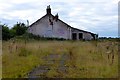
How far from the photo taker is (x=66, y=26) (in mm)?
51781

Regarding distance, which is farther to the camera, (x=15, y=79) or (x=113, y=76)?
(x=113, y=76)

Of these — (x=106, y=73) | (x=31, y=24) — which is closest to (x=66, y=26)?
(x=31, y=24)

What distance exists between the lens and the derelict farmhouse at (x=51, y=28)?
2031 inches

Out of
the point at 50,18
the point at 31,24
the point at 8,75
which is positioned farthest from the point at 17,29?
the point at 8,75

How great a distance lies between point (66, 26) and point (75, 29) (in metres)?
1.80

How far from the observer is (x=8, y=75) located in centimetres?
935

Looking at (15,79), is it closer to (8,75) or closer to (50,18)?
(8,75)

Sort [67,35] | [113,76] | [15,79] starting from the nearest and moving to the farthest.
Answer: [15,79] → [113,76] → [67,35]

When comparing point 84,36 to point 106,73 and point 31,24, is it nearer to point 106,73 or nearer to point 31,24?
point 31,24

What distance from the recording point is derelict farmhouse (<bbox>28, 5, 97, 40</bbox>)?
51.6m

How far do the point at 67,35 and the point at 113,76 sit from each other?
42293mm

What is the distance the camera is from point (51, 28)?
170ft

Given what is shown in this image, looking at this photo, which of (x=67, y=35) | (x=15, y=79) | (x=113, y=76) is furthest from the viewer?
(x=67, y=35)

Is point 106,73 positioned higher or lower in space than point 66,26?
lower
